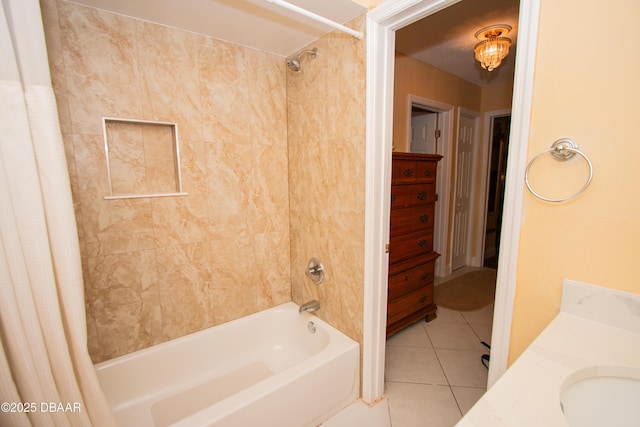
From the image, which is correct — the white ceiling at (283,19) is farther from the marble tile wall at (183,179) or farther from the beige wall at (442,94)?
the beige wall at (442,94)

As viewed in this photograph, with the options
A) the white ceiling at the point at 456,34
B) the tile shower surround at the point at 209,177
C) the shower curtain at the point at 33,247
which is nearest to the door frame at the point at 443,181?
the white ceiling at the point at 456,34

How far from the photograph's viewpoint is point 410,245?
228 cm

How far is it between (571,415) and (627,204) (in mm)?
573

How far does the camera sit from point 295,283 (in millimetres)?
2186

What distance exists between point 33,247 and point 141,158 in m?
0.87

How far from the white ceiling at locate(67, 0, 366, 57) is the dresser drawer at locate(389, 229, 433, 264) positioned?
1.49 m

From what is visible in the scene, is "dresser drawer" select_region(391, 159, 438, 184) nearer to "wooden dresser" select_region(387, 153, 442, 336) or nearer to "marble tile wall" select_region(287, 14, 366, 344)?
"wooden dresser" select_region(387, 153, 442, 336)

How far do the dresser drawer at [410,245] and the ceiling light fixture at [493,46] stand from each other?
4.94ft

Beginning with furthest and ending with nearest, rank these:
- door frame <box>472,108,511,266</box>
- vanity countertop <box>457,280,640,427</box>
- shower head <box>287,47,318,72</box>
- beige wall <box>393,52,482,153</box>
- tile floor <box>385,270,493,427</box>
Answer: door frame <box>472,108,511,266</box> → beige wall <box>393,52,482,153</box> → shower head <box>287,47,318,72</box> → tile floor <box>385,270,493,427</box> → vanity countertop <box>457,280,640,427</box>

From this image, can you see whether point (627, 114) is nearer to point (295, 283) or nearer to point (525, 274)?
point (525, 274)

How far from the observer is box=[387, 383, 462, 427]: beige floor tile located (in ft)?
5.11

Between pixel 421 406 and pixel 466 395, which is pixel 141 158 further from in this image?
pixel 466 395

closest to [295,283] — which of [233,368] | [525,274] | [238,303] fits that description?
[238,303]

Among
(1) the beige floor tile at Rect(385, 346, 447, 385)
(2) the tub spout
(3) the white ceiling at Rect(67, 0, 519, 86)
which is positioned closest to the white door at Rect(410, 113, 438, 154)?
(3) the white ceiling at Rect(67, 0, 519, 86)
